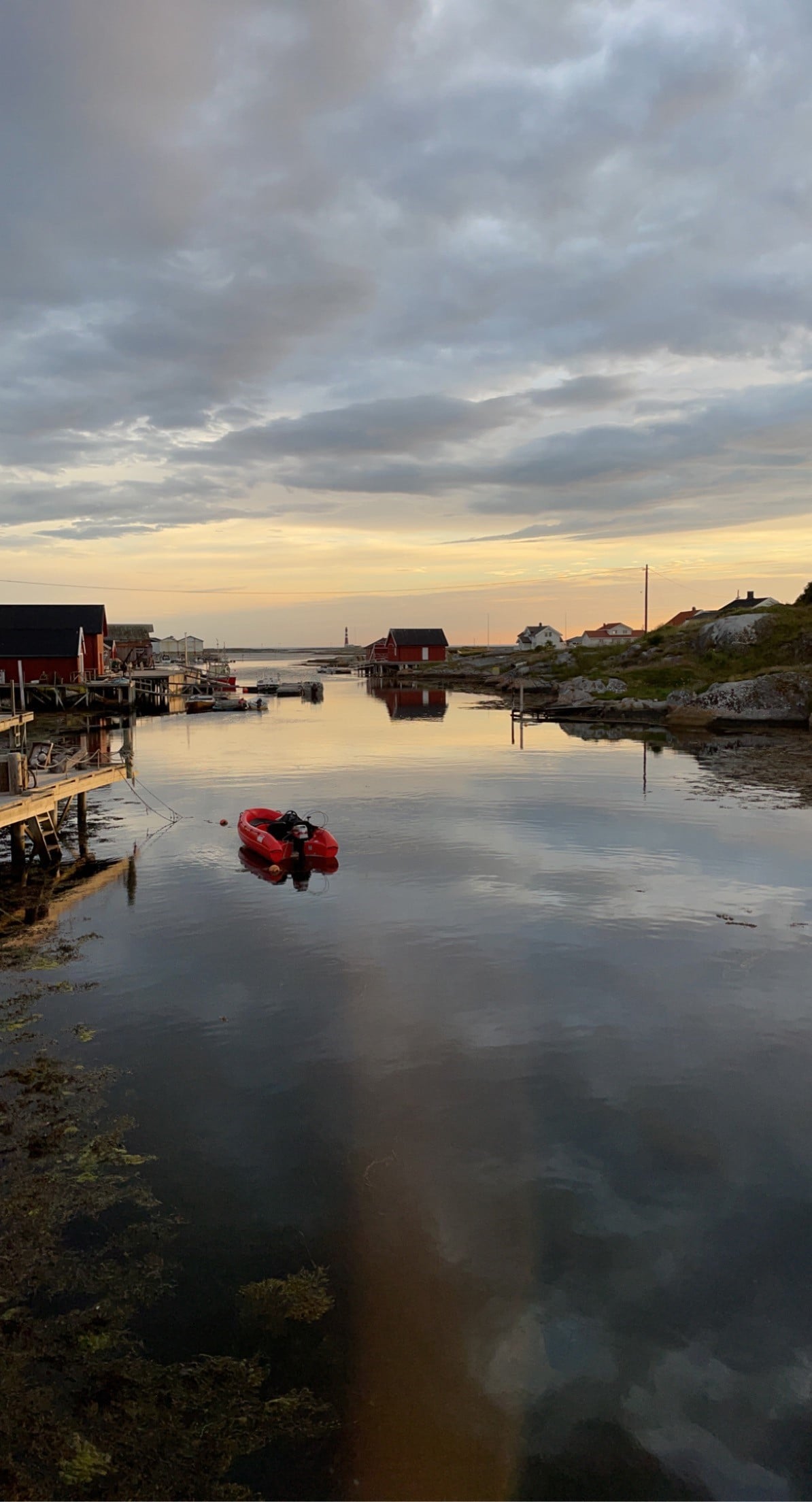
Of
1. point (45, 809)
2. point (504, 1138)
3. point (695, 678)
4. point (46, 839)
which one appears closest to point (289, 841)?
point (45, 809)

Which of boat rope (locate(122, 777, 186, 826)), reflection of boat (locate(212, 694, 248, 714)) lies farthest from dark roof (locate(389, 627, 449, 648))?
boat rope (locate(122, 777, 186, 826))

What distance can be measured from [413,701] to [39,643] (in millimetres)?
40339

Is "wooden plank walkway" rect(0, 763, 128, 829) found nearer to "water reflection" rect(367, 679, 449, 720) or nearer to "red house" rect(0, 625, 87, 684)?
"water reflection" rect(367, 679, 449, 720)

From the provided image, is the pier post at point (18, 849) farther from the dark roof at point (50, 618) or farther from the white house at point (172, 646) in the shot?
the white house at point (172, 646)

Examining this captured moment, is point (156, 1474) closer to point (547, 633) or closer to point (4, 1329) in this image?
point (4, 1329)

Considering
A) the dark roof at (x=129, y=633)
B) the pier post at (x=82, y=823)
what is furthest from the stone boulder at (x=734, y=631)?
the dark roof at (x=129, y=633)

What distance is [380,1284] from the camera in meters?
9.28

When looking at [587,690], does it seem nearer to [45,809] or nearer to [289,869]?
[289,869]

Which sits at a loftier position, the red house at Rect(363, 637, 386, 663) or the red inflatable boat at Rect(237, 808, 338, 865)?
the red house at Rect(363, 637, 386, 663)

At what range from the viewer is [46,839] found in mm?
28031

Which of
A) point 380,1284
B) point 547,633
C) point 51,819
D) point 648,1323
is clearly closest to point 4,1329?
point 380,1284

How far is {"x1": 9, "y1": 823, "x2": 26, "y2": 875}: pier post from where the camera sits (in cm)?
2598

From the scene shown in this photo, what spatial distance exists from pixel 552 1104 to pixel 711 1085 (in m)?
2.68

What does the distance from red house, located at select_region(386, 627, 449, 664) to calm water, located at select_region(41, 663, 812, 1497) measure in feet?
382
